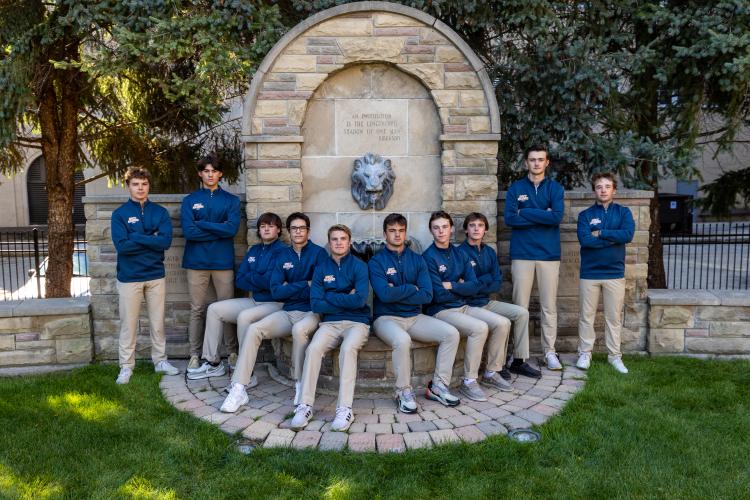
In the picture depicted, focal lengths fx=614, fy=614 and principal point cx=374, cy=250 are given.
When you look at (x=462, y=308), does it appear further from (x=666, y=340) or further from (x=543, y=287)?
(x=666, y=340)

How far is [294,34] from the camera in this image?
18.6 feet

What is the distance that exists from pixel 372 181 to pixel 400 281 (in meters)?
1.26

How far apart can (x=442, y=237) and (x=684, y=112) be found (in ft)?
13.1

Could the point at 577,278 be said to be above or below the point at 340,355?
above

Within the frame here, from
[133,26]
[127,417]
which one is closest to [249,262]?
[127,417]

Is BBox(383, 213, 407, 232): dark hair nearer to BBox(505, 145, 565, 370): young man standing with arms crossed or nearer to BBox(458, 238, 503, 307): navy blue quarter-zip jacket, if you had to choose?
BBox(458, 238, 503, 307): navy blue quarter-zip jacket

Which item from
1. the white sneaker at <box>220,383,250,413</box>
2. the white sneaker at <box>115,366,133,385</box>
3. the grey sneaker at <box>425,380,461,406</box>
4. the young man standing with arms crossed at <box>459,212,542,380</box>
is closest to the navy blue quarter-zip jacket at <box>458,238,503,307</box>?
the young man standing with arms crossed at <box>459,212,542,380</box>

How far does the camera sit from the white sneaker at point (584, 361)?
5.68m

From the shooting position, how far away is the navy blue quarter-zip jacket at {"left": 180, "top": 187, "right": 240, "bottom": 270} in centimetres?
553

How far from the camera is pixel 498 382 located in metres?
5.24

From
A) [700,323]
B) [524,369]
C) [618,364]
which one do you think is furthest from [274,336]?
[700,323]

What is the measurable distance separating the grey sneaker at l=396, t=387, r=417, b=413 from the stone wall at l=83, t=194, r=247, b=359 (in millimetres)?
2352

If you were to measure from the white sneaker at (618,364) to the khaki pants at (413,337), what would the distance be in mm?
1767

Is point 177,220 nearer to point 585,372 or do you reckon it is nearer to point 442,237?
point 442,237
